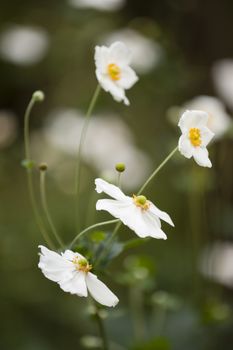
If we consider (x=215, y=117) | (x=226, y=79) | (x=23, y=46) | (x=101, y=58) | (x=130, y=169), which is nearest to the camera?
(x=101, y=58)

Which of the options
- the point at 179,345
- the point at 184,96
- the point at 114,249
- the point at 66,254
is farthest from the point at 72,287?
the point at 184,96

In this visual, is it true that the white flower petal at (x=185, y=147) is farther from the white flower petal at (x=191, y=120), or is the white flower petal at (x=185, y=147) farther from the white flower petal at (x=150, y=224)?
the white flower petal at (x=150, y=224)

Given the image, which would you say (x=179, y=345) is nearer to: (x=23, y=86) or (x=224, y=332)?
(x=224, y=332)

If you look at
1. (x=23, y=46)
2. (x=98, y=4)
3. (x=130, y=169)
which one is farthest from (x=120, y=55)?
(x=23, y=46)

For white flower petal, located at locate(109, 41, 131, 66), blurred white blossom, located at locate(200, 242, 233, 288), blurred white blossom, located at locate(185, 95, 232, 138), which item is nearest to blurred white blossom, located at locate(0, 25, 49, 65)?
blurred white blossom, located at locate(185, 95, 232, 138)

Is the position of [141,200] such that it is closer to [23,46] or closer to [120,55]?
[120,55]

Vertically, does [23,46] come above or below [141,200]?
above
